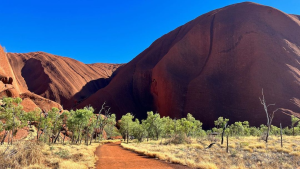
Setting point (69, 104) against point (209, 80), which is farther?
point (69, 104)

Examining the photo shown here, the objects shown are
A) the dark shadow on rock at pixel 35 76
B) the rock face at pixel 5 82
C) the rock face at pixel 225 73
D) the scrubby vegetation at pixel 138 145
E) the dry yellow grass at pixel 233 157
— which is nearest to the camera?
the scrubby vegetation at pixel 138 145

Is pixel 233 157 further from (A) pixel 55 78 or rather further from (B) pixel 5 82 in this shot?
(A) pixel 55 78

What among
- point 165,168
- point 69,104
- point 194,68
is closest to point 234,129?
point 194,68

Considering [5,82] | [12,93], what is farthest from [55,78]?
[12,93]

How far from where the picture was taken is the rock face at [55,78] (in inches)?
3634

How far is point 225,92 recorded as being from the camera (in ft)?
202

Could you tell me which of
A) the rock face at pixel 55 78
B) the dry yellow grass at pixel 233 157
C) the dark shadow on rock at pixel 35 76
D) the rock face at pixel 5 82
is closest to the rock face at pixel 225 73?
the rock face at pixel 55 78

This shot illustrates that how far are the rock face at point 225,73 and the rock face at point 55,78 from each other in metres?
17.4

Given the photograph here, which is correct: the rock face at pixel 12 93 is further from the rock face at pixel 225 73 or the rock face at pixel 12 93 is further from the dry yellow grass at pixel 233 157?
the dry yellow grass at pixel 233 157

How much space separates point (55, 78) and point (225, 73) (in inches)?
3238

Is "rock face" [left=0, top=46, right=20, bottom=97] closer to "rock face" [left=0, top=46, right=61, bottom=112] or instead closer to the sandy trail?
"rock face" [left=0, top=46, right=61, bottom=112]

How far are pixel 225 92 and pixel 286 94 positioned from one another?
55.1 feet

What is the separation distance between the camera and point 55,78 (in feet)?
325

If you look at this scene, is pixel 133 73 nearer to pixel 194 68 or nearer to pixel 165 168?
pixel 194 68
